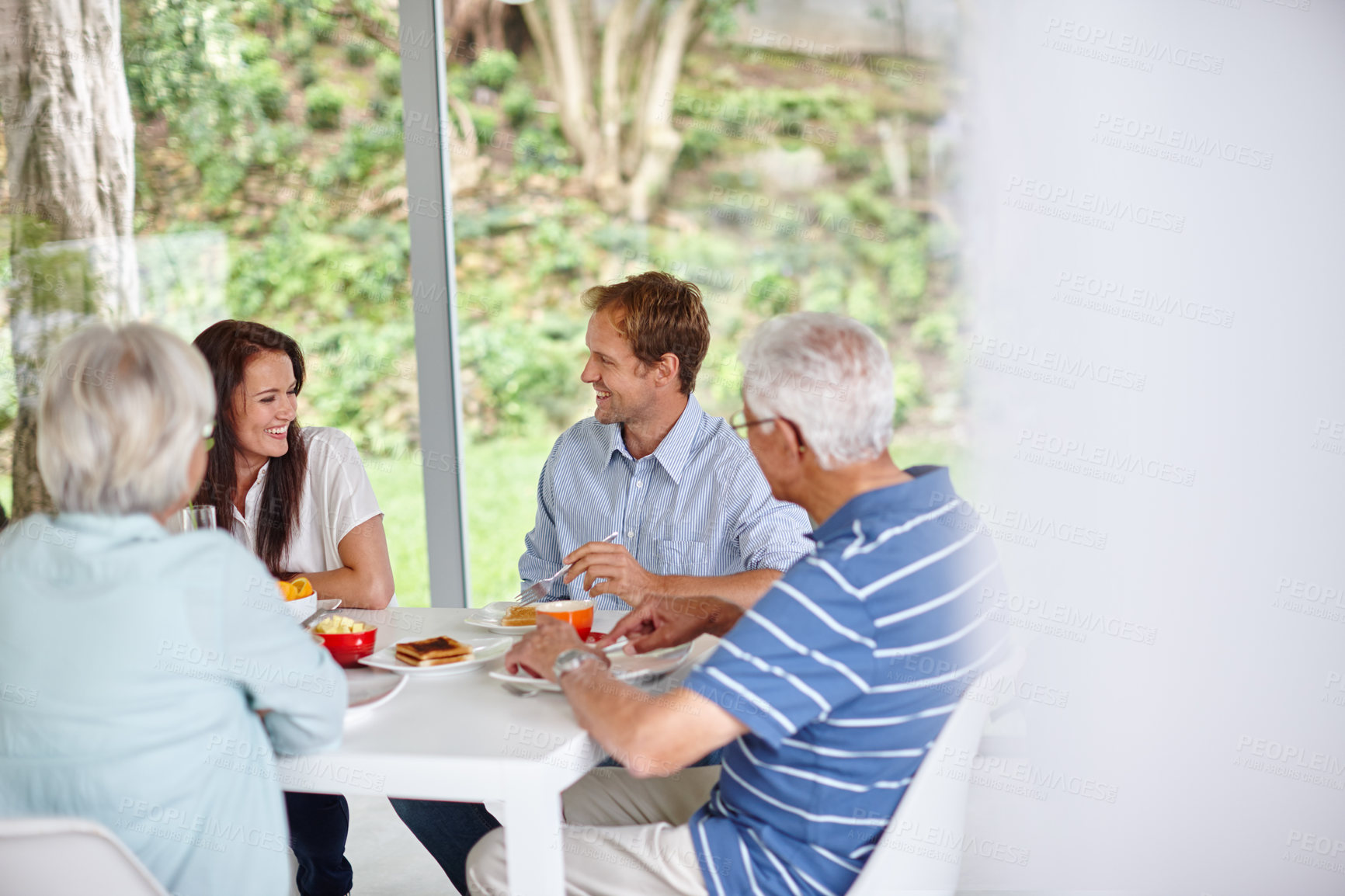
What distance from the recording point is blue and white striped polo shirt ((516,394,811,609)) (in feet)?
7.11

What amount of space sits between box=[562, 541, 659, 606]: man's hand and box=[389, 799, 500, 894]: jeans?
487mm

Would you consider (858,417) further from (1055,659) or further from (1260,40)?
(1260,40)

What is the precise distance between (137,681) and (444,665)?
47 centimetres

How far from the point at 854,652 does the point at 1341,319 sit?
1055 millimetres

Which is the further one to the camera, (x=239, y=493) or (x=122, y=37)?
(x=122, y=37)

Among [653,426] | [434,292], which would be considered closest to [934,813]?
[653,426]

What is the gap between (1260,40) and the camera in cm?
177

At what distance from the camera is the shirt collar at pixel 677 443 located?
2.22 metres

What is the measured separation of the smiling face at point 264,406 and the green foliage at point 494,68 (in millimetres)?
2712

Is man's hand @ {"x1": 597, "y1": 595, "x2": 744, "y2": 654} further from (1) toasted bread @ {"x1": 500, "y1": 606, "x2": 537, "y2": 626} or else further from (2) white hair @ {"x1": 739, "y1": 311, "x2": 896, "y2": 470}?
(2) white hair @ {"x1": 739, "y1": 311, "x2": 896, "y2": 470}

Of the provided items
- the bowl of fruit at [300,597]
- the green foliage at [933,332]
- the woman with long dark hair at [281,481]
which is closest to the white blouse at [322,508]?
the woman with long dark hair at [281,481]

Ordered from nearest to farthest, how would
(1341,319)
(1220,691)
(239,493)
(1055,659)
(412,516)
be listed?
(1341,319), (1220,691), (1055,659), (239,493), (412,516)

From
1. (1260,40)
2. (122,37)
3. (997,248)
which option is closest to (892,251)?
(997,248)

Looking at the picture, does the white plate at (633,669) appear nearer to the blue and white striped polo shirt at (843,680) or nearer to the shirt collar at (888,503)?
the blue and white striped polo shirt at (843,680)
